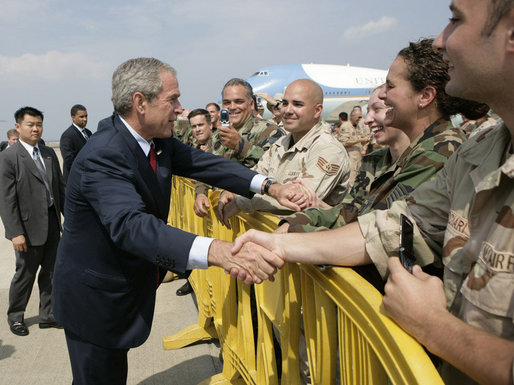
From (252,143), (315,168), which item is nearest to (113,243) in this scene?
(315,168)

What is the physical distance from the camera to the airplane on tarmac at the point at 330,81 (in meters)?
32.7

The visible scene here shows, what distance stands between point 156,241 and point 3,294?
4.24 metres

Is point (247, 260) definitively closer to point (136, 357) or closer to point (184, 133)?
point (136, 357)

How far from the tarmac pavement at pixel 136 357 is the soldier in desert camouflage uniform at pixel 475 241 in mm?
2528

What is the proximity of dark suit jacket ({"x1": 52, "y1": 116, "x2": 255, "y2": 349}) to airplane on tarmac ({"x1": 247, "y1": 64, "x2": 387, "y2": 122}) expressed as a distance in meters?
30.6

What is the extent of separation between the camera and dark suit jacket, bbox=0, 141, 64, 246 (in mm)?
4055

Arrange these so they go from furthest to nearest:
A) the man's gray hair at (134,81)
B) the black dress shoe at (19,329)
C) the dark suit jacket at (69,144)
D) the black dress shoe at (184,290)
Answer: the dark suit jacket at (69,144)
the black dress shoe at (184,290)
the black dress shoe at (19,329)
the man's gray hair at (134,81)

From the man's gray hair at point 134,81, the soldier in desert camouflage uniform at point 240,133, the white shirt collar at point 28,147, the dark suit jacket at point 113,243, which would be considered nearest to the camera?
the dark suit jacket at point 113,243

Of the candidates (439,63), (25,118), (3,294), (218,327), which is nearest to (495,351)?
(439,63)

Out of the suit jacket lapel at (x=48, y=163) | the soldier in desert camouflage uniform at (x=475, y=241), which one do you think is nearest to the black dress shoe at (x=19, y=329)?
the suit jacket lapel at (x=48, y=163)

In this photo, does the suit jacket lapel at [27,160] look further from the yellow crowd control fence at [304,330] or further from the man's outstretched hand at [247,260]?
the man's outstretched hand at [247,260]

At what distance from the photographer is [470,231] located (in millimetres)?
1098

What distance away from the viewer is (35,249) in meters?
4.18

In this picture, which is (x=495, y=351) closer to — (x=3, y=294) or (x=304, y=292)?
(x=304, y=292)
